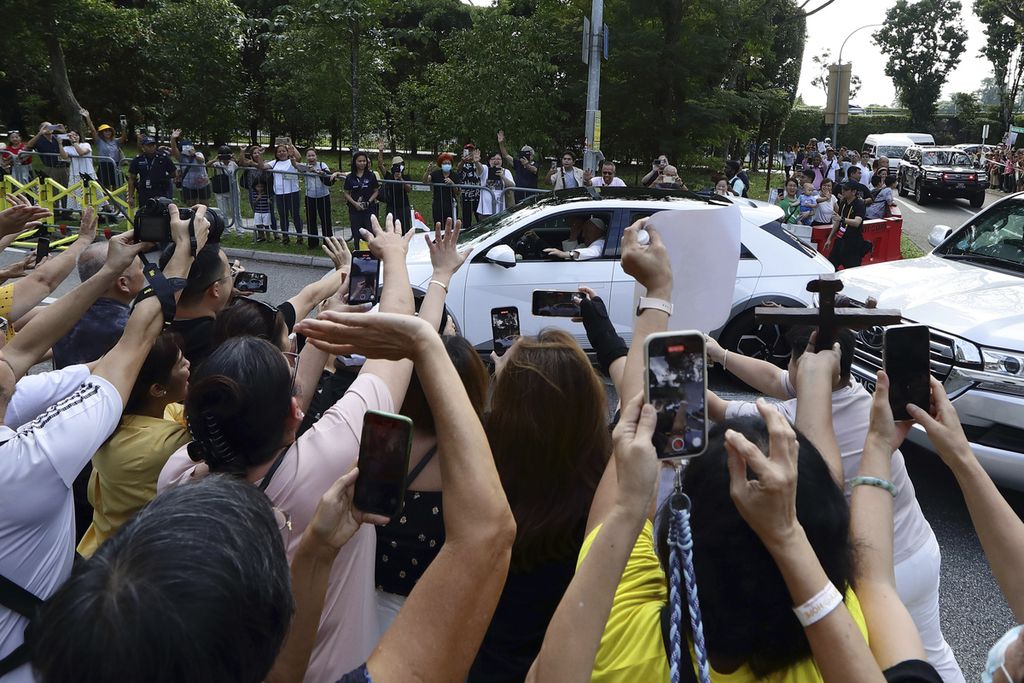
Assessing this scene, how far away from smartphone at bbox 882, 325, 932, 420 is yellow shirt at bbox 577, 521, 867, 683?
0.47m

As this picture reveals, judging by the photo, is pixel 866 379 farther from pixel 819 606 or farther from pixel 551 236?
pixel 819 606

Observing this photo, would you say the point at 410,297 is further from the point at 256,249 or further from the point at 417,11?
the point at 417,11

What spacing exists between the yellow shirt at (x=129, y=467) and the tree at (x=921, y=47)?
67.9m

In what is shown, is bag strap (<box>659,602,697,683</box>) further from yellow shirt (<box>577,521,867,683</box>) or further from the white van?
the white van

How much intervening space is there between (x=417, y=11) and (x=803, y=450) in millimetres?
37705

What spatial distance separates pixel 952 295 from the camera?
5.42m

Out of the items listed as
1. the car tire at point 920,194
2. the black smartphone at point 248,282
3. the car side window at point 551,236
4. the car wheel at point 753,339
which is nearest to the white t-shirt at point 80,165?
the car side window at point 551,236

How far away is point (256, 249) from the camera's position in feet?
43.6

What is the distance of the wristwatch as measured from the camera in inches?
83.4

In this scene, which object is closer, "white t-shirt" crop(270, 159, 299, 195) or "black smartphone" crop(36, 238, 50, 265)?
"black smartphone" crop(36, 238, 50, 265)

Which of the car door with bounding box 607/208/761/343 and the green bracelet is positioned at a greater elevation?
the green bracelet

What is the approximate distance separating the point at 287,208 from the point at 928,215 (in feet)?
65.1

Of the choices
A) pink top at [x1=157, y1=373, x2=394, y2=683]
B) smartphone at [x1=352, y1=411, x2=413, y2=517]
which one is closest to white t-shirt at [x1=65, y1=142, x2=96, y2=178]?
pink top at [x1=157, y1=373, x2=394, y2=683]

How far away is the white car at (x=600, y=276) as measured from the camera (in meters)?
7.42
